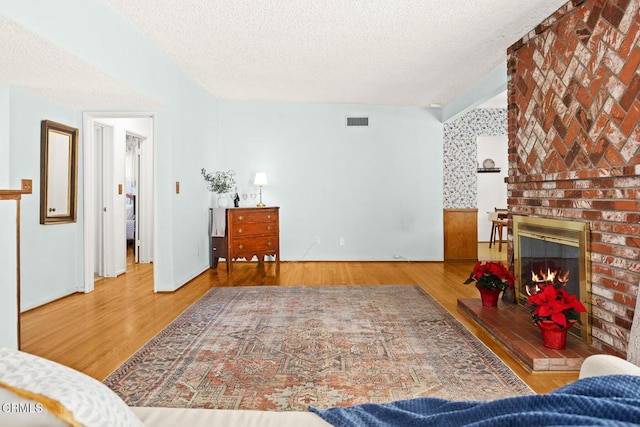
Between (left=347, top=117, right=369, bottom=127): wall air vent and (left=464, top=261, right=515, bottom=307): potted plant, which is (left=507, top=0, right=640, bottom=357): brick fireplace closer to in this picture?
(left=464, top=261, right=515, bottom=307): potted plant

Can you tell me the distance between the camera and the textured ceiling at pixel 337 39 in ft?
11.3

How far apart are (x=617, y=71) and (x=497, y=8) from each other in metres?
1.12

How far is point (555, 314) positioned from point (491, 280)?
3.25ft

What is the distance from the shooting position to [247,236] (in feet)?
19.9

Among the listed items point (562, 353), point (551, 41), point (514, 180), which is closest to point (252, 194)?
point (514, 180)

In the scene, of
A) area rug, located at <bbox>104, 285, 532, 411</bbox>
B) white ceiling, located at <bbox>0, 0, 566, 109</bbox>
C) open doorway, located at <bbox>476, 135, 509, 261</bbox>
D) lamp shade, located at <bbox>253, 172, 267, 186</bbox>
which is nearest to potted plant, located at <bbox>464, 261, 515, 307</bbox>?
area rug, located at <bbox>104, 285, 532, 411</bbox>

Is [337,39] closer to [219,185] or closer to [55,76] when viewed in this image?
[55,76]

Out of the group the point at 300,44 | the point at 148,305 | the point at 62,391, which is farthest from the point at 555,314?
the point at 148,305

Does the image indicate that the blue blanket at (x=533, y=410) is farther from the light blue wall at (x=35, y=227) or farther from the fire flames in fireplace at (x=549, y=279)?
the light blue wall at (x=35, y=227)

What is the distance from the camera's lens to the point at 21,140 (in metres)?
3.96

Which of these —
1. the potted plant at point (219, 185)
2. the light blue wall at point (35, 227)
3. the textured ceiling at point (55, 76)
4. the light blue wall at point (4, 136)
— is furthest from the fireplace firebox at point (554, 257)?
the light blue wall at point (35, 227)

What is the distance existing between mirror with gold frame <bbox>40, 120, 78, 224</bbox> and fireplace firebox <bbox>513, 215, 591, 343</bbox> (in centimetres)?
436

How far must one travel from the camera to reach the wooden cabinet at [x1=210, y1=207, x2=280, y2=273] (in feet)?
19.5

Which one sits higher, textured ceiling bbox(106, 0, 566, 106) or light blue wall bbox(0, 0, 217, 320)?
textured ceiling bbox(106, 0, 566, 106)
